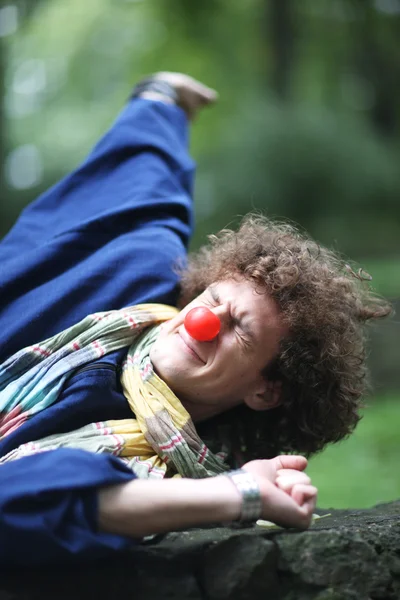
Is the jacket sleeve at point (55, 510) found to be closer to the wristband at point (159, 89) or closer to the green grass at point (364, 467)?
the green grass at point (364, 467)

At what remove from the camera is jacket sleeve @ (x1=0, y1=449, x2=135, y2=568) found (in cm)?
100

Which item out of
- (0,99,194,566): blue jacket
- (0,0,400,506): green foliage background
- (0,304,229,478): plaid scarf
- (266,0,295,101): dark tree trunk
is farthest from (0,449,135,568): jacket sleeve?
(266,0,295,101): dark tree trunk

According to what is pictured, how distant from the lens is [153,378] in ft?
4.43

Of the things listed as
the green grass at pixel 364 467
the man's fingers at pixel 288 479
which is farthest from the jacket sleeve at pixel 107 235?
the green grass at pixel 364 467

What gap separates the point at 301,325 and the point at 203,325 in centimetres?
21

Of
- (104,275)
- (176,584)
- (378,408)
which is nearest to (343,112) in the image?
(378,408)

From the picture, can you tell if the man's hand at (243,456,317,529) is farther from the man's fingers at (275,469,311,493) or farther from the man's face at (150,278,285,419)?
the man's face at (150,278,285,419)

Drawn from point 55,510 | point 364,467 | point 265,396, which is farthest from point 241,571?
point 364,467

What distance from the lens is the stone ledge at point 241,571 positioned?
108cm

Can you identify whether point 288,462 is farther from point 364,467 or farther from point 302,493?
point 364,467

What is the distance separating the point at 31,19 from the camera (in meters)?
5.98

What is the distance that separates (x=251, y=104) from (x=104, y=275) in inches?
207

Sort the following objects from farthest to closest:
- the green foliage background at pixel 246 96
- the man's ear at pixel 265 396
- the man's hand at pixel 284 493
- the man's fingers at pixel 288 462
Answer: the green foliage background at pixel 246 96 → the man's ear at pixel 265 396 → the man's fingers at pixel 288 462 → the man's hand at pixel 284 493

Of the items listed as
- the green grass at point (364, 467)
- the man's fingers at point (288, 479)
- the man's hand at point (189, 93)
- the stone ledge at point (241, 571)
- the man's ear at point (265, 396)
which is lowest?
the green grass at point (364, 467)
